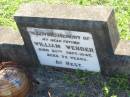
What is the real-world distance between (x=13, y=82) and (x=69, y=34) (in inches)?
36.0

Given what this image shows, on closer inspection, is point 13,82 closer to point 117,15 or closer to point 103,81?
point 103,81

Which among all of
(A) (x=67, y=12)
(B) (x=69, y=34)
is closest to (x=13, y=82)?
(B) (x=69, y=34)

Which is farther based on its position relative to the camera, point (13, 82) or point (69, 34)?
point (13, 82)

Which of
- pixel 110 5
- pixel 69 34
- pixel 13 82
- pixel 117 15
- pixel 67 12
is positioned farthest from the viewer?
pixel 110 5

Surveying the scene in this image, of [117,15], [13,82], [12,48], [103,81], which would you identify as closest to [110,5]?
[117,15]

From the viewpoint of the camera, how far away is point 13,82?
4.68m

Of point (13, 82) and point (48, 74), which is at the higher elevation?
point (13, 82)

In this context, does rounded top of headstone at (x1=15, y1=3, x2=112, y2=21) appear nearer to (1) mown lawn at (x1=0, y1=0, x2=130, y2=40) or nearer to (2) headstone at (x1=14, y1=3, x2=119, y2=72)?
(2) headstone at (x1=14, y1=3, x2=119, y2=72)

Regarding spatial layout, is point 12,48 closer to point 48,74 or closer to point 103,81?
point 48,74

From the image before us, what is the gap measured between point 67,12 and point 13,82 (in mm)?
1098

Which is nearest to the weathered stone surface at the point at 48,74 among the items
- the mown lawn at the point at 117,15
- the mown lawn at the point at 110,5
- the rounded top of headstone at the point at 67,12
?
the mown lawn at the point at 117,15

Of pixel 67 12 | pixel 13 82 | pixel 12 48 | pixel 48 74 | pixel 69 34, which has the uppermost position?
pixel 67 12

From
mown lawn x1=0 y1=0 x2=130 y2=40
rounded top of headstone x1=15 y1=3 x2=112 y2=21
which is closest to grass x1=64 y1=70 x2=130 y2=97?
mown lawn x1=0 y1=0 x2=130 y2=40

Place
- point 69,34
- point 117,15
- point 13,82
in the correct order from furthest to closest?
point 117,15 < point 13,82 < point 69,34
